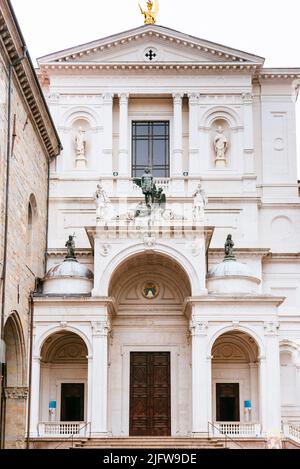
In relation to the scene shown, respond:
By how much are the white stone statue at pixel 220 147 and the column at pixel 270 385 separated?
31.9 feet

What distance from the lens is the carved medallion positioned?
3900cm

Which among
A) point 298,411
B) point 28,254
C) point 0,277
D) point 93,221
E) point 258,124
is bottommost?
point 298,411

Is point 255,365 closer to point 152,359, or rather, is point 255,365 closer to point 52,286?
point 152,359

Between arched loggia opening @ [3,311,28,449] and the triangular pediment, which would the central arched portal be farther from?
the triangular pediment

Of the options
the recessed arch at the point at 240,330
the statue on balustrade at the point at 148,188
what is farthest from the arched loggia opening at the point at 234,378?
the statue on balustrade at the point at 148,188

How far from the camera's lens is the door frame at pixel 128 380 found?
37.3 m

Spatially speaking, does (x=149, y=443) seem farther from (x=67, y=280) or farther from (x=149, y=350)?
(x=67, y=280)

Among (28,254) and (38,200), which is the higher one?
(38,200)

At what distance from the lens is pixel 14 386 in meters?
33.1

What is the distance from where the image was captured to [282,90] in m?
42.8

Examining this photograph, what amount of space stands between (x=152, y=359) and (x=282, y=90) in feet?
47.8

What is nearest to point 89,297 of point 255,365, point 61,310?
point 61,310

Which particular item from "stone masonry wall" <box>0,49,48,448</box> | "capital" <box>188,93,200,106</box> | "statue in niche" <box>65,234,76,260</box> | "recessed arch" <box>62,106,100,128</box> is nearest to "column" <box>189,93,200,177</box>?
"capital" <box>188,93,200,106</box>

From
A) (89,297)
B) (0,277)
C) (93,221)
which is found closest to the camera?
(0,277)
